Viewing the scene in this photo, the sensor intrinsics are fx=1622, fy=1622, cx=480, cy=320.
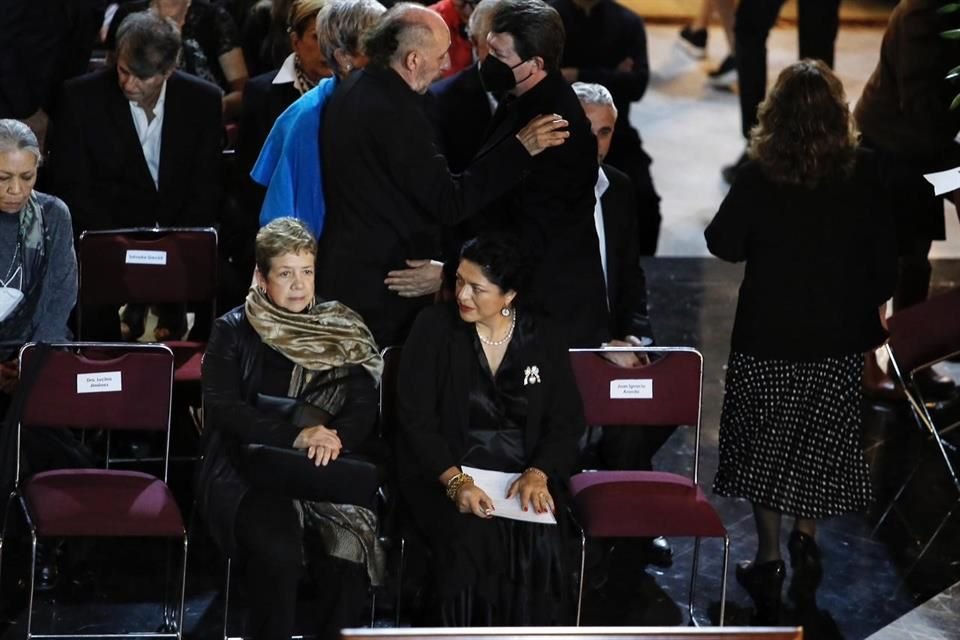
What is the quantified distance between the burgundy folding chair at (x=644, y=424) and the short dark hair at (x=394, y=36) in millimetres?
1094

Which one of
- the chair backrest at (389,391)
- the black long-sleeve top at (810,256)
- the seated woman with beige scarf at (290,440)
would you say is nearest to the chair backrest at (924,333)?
the black long-sleeve top at (810,256)

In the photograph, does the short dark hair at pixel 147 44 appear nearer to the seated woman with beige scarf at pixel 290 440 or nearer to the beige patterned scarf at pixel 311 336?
the seated woman with beige scarf at pixel 290 440

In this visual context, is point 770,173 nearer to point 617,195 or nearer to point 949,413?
point 617,195

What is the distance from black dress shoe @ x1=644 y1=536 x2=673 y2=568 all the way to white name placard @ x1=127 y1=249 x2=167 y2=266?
2.06 metres

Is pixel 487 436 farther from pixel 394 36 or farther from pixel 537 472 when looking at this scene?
pixel 394 36

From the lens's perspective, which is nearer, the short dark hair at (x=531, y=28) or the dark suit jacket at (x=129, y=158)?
the short dark hair at (x=531, y=28)

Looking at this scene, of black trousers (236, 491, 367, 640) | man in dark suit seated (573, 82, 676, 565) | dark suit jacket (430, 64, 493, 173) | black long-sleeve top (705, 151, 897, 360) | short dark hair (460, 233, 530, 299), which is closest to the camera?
black trousers (236, 491, 367, 640)

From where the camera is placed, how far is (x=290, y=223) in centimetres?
493

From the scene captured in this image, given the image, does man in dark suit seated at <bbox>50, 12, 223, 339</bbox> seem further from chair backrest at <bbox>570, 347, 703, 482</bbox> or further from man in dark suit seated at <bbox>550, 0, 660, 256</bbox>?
man in dark suit seated at <bbox>550, 0, 660, 256</bbox>

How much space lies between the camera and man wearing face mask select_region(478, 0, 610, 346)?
4.95 metres

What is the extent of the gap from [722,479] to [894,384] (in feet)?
5.56

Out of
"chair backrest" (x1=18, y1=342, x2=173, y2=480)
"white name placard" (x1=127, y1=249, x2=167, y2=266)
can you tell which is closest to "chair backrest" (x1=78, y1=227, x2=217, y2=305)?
"white name placard" (x1=127, y1=249, x2=167, y2=266)

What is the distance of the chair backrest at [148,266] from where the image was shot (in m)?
5.95

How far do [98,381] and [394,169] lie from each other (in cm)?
115
